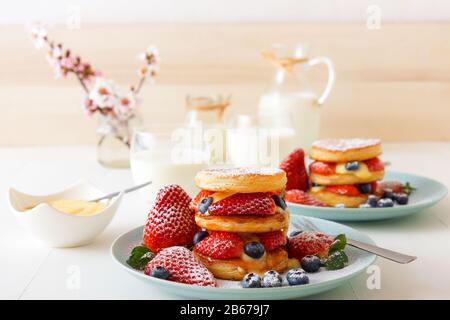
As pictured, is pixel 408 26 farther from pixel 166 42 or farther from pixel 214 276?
pixel 214 276

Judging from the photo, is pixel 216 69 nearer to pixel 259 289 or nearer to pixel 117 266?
pixel 117 266

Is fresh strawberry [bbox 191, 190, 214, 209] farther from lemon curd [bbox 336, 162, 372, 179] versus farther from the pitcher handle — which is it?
the pitcher handle

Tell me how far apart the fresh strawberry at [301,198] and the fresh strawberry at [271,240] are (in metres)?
0.33

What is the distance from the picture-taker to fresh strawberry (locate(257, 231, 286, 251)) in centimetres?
116

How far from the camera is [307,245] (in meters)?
1.19

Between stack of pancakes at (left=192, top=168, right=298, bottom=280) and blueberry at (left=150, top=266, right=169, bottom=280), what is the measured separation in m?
0.09

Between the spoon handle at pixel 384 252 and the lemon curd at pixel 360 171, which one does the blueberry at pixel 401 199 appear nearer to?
the lemon curd at pixel 360 171

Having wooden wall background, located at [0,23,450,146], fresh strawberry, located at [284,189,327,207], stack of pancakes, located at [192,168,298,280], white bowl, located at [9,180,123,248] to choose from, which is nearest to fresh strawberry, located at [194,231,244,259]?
stack of pancakes, located at [192,168,298,280]

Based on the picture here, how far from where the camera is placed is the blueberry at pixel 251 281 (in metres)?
1.05

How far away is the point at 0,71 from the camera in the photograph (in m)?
2.58

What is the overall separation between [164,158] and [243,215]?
0.56 metres

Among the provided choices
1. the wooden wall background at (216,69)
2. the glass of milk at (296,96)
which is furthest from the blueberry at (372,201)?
the wooden wall background at (216,69)

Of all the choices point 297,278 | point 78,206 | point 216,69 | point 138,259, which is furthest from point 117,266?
point 216,69
